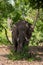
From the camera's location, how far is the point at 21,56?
340 inches

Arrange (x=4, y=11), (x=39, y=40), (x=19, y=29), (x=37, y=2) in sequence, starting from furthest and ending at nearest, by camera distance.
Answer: (x=39, y=40) < (x=4, y=11) < (x=37, y=2) < (x=19, y=29)

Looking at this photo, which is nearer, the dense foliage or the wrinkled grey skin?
the wrinkled grey skin

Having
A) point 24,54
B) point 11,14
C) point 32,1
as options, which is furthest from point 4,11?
point 24,54

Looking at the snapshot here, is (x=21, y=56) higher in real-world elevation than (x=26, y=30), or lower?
lower

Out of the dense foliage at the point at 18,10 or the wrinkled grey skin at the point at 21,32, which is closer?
the wrinkled grey skin at the point at 21,32

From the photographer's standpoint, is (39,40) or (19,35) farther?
(39,40)

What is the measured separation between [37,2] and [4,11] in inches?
152

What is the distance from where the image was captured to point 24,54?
869 centimetres

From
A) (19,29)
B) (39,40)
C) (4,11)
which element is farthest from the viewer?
Answer: (39,40)

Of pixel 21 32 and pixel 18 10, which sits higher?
pixel 21 32

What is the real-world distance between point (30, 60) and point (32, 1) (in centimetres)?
407

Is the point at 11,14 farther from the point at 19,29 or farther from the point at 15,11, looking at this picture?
the point at 19,29

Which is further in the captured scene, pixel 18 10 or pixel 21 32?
pixel 18 10

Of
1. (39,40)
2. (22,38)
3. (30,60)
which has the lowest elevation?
(39,40)
